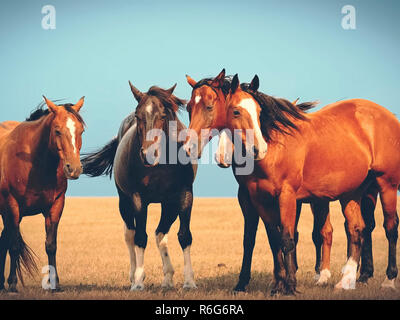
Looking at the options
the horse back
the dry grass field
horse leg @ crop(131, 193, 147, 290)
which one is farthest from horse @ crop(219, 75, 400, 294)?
the horse back

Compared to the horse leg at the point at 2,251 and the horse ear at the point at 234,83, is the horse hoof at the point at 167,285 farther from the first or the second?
the horse ear at the point at 234,83

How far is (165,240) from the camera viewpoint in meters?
9.21

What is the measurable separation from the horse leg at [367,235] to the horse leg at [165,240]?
3.65 m

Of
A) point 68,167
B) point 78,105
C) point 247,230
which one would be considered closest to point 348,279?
point 247,230

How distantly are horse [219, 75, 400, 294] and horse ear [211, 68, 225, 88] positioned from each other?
0.73 ft

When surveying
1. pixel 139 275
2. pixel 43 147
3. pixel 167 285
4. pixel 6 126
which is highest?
pixel 6 126

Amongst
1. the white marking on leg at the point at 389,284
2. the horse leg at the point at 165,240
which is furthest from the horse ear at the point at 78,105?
the white marking on leg at the point at 389,284

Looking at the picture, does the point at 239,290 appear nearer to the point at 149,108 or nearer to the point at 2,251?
the point at 149,108

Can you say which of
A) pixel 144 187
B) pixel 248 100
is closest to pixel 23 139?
pixel 144 187

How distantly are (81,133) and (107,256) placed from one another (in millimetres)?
7808

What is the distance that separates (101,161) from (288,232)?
201 inches

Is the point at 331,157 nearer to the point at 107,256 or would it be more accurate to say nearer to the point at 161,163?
the point at 161,163

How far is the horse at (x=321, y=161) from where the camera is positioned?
757 centimetres

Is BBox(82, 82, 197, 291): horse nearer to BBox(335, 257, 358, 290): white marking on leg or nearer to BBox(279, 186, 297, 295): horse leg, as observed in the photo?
BBox(279, 186, 297, 295): horse leg
